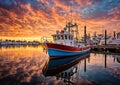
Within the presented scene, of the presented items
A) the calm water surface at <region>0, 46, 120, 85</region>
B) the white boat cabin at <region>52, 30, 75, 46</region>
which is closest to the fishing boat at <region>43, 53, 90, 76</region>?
the calm water surface at <region>0, 46, 120, 85</region>

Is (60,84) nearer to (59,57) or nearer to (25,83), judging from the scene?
(25,83)

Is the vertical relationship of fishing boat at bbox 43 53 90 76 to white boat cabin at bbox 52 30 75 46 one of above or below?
below

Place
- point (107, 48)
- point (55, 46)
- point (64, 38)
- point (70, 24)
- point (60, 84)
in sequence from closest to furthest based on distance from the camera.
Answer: point (60, 84), point (55, 46), point (64, 38), point (70, 24), point (107, 48)

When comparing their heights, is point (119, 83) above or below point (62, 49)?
below

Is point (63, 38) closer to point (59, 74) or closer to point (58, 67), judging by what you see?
point (58, 67)

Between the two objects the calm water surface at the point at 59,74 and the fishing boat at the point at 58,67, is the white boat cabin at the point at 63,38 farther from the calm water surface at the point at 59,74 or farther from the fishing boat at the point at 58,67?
the calm water surface at the point at 59,74

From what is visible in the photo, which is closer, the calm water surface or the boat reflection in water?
the calm water surface

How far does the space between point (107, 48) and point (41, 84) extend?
4973cm

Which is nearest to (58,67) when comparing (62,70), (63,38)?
(62,70)

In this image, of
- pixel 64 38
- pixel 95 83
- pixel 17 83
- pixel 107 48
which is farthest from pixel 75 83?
pixel 107 48

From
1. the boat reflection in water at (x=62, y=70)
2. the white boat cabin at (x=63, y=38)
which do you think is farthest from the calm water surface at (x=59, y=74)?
the white boat cabin at (x=63, y=38)

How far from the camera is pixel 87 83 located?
1052cm

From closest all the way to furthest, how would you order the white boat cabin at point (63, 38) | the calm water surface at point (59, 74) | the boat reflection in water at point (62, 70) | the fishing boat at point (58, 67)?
the calm water surface at point (59, 74)
the boat reflection in water at point (62, 70)
the fishing boat at point (58, 67)
the white boat cabin at point (63, 38)

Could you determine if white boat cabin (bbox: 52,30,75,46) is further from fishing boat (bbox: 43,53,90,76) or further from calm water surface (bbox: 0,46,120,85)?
calm water surface (bbox: 0,46,120,85)
